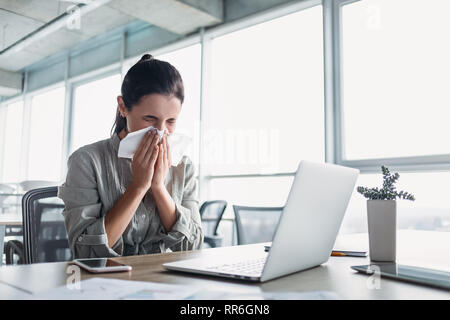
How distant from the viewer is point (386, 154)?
3174 millimetres

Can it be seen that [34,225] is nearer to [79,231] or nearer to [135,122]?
[79,231]

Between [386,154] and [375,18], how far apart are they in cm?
116

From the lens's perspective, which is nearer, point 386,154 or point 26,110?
point 386,154

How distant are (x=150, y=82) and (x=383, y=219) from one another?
79 cm

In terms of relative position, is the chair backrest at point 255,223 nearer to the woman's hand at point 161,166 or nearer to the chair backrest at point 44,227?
the woman's hand at point 161,166

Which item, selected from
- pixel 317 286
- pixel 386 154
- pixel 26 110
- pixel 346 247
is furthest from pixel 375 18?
pixel 26 110

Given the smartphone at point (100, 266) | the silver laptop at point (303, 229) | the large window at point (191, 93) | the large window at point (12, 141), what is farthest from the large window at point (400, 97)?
the large window at point (12, 141)

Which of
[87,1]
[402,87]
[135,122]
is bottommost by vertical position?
[135,122]

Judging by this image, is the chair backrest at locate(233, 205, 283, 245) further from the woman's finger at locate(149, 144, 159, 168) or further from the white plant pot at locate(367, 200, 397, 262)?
the white plant pot at locate(367, 200, 397, 262)

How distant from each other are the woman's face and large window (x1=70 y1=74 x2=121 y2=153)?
4.43 metres

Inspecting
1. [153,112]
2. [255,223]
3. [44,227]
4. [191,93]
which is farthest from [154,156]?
[191,93]

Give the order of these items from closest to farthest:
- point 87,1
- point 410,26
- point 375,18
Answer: point 410,26
point 375,18
point 87,1

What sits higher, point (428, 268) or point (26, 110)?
point (26, 110)

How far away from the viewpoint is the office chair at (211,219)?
2854 millimetres
